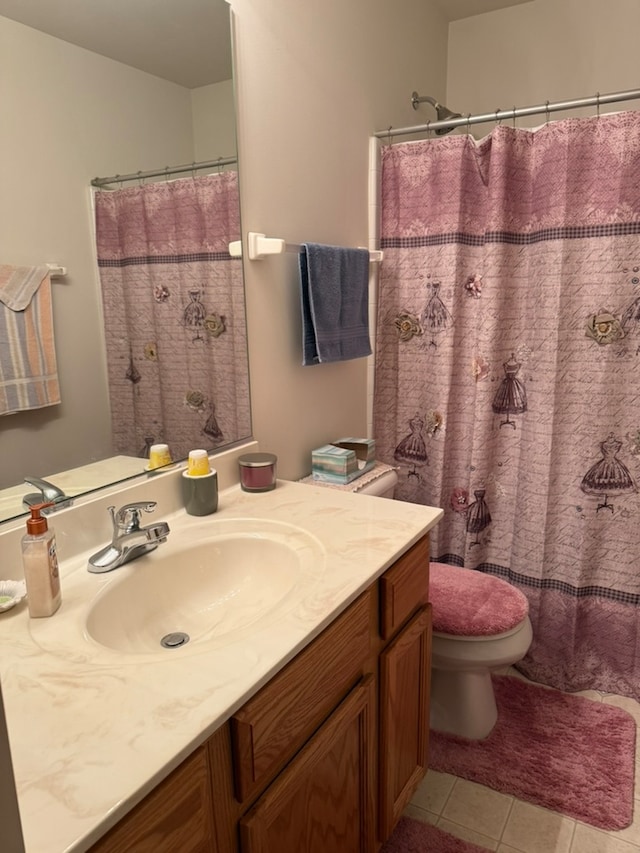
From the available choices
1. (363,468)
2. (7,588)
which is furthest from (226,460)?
(7,588)

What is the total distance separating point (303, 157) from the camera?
1761 mm

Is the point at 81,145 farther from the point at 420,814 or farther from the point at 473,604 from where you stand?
the point at 420,814

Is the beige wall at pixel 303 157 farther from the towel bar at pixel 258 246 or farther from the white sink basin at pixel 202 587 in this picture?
the white sink basin at pixel 202 587

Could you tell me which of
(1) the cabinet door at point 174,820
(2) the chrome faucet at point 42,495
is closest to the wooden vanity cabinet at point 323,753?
(1) the cabinet door at point 174,820

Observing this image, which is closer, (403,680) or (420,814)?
(403,680)

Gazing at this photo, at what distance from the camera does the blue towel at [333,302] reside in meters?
1.74

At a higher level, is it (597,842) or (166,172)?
(166,172)

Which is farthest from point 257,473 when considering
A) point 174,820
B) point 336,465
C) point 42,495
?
point 174,820

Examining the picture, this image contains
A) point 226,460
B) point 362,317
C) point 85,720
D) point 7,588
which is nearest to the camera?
point 85,720

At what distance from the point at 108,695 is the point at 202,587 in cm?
47

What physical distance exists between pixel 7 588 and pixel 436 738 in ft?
4.60

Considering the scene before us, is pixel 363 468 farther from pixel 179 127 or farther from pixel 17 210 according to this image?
pixel 17 210

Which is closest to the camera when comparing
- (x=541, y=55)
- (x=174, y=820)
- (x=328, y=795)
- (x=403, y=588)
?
(x=174, y=820)

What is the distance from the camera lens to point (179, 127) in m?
1.40
